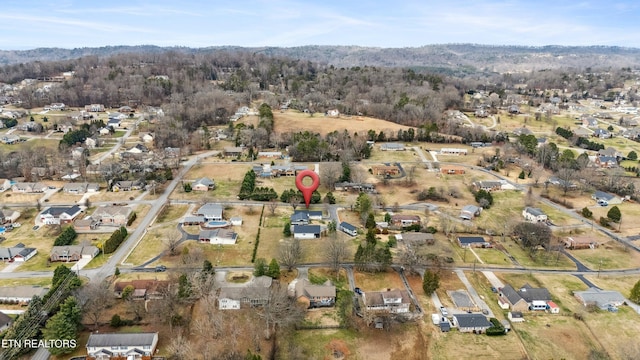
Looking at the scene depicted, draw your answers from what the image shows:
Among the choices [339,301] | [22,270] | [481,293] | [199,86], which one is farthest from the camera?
[199,86]

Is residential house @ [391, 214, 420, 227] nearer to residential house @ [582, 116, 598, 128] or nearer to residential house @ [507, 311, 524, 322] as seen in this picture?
residential house @ [507, 311, 524, 322]

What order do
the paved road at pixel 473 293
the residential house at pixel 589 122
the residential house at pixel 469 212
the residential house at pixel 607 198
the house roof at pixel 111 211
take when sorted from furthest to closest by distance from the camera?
the residential house at pixel 589 122 < the residential house at pixel 607 198 < the residential house at pixel 469 212 < the house roof at pixel 111 211 < the paved road at pixel 473 293

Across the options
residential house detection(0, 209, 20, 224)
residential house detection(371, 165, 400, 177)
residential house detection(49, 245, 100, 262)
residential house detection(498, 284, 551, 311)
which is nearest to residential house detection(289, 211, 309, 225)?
residential house detection(49, 245, 100, 262)

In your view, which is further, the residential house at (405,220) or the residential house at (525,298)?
the residential house at (405,220)

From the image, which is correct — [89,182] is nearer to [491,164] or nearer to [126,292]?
[126,292]

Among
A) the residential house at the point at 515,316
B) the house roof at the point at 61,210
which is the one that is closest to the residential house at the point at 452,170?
the residential house at the point at 515,316

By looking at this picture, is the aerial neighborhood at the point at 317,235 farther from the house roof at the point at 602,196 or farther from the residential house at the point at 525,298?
the house roof at the point at 602,196

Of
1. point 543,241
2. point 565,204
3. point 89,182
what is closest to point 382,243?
point 543,241
